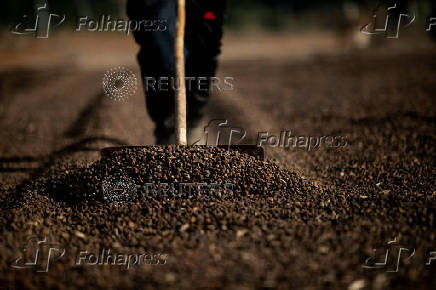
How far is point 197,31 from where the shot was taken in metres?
3.20

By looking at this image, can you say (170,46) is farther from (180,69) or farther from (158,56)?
(180,69)

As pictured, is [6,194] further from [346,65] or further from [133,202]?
[346,65]

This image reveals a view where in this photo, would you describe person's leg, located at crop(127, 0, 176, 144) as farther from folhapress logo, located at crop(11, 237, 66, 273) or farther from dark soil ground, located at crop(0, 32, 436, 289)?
folhapress logo, located at crop(11, 237, 66, 273)

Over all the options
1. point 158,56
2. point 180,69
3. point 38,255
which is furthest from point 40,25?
point 38,255

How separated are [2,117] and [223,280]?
579cm

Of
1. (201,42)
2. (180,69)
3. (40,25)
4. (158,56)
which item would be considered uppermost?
(40,25)

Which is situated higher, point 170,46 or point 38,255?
point 170,46

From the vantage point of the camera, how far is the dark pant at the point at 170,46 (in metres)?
3.02

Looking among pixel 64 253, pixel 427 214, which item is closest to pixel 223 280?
pixel 64 253

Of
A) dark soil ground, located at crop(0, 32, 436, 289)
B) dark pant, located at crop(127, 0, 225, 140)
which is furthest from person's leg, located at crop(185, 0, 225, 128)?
dark soil ground, located at crop(0, 32, 436, 289)

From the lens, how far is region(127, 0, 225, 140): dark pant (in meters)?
3.02

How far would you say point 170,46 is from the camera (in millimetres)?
3109

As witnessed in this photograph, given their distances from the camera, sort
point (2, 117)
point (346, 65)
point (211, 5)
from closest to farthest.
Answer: point (211, 5), point (2, 117), point (346, 65)

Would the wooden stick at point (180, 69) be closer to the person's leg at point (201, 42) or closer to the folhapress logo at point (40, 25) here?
the person's leg at point (201, 42)
